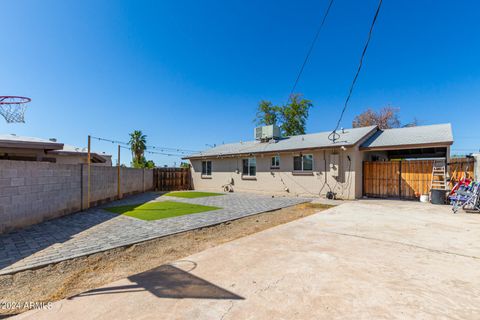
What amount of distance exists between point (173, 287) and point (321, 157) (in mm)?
11360

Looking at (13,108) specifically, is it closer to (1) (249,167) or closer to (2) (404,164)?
(1) (249,167)

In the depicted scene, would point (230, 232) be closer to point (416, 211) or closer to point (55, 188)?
point (55, 188)

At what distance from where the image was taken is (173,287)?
282 cm

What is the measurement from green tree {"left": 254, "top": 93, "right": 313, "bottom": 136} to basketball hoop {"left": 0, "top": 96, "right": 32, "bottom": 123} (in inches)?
1044

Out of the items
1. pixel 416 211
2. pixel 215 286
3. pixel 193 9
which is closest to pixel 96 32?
pixel 193 9

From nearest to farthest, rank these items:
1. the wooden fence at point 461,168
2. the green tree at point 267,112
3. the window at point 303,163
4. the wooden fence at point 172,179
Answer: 1. the wooden fence at point 461,168
2. the window at point 303,163
3. the wooden fence at point 172,179
4. the green tree at point 267,112

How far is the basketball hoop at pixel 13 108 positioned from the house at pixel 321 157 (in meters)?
11.2

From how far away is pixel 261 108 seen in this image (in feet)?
107

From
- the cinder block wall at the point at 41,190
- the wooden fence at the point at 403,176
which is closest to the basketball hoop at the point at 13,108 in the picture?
the cinder block wall at the point at 41,190

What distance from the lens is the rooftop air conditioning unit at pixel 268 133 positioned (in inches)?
673

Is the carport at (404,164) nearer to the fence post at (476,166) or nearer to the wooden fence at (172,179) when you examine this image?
the fence post at (476,166)

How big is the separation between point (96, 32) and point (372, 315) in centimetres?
1362

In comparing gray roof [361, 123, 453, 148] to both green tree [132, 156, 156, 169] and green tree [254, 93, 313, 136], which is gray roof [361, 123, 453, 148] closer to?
green tree [254, 93, 313, 136]

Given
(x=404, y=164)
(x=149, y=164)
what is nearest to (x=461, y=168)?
(x=404, y=164)
